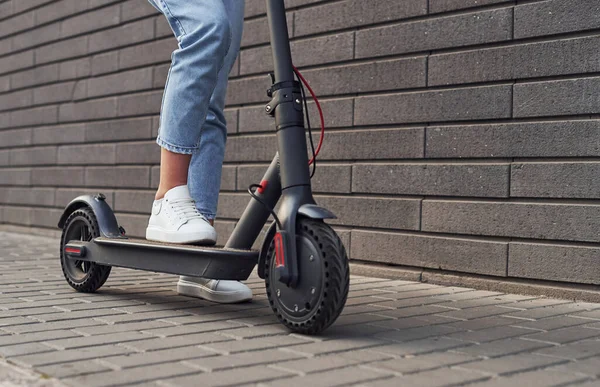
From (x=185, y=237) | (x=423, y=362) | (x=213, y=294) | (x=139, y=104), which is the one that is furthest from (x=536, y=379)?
(x=139, y=104)

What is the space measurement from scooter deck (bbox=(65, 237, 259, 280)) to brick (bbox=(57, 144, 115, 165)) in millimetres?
2811

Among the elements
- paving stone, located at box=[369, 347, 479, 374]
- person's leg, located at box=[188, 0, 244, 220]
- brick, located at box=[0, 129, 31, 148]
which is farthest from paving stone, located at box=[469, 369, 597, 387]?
brick, located at box=[0, 129, 31, 148]

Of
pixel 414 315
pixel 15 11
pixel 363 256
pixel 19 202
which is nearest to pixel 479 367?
pixel 414 315

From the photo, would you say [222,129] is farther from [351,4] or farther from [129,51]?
[129,51]

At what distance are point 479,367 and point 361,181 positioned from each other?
221 centimetres

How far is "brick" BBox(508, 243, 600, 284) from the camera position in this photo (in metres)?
3.35

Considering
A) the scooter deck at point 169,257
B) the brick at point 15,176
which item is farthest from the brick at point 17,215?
the scooter deck at point 169,257

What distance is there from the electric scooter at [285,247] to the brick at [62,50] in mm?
3832

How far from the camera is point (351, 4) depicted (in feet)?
14.2

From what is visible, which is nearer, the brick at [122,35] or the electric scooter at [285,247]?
the electric scooter at [285,247]

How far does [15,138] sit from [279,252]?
567 cm

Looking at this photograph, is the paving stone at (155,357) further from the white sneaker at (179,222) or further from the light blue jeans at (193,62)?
the light blue jeans at (193,62)

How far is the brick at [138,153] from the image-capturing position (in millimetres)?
5727

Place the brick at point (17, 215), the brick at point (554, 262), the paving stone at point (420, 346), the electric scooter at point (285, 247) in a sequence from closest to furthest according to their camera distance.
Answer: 1. the paving stone at point (420, 346)
2. the electric scooter at point (285, 247)
3. the brick at point (554, 262)
4. the brick at point (17, 215)
